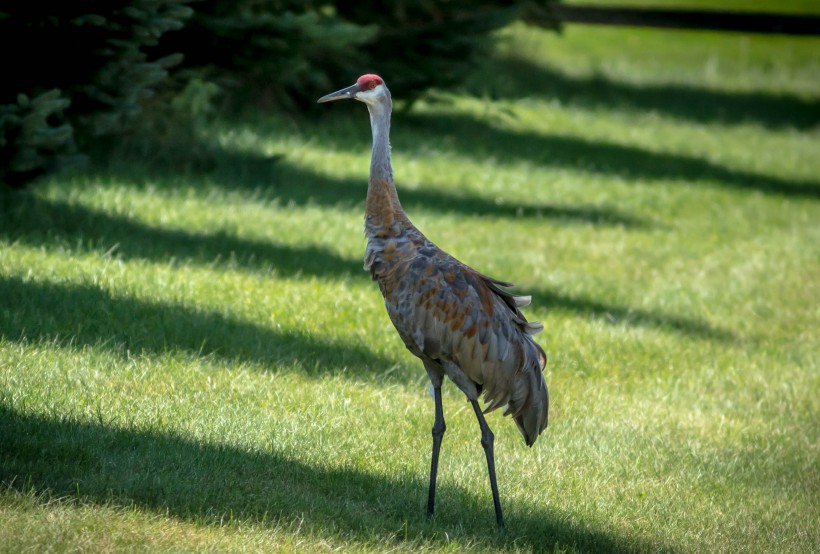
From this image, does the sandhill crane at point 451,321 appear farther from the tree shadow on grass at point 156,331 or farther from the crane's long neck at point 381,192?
the tree shadow on grass at point 156,331

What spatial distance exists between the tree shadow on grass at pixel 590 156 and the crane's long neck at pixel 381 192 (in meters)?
10.1

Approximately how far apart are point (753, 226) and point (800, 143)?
7395 mm

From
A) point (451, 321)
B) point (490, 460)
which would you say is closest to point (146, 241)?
point (451, 321)

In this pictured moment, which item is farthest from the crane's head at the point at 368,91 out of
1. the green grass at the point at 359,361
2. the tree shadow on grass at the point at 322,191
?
the tree shadow on grass at the point at 322,191

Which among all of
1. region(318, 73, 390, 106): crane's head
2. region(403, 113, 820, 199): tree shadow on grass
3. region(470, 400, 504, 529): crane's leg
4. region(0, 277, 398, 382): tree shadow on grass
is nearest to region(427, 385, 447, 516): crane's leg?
region(470, 400, 504, 529): crane's leg

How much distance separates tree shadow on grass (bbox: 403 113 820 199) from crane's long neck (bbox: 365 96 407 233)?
10.1 metres

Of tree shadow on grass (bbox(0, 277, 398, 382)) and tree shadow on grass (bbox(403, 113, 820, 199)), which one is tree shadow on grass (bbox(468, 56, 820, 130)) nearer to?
tree shadow on grass (bbox(403, 113, 820, 199))

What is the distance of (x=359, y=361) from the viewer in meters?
8.06

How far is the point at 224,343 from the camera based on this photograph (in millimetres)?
7770

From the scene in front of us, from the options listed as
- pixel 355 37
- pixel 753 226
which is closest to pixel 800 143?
pixel 753 226

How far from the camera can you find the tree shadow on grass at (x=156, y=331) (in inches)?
289

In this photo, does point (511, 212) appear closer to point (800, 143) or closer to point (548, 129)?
point (548, 129)

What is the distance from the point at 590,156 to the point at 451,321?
1229 centimetres

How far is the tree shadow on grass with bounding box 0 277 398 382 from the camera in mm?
7348
